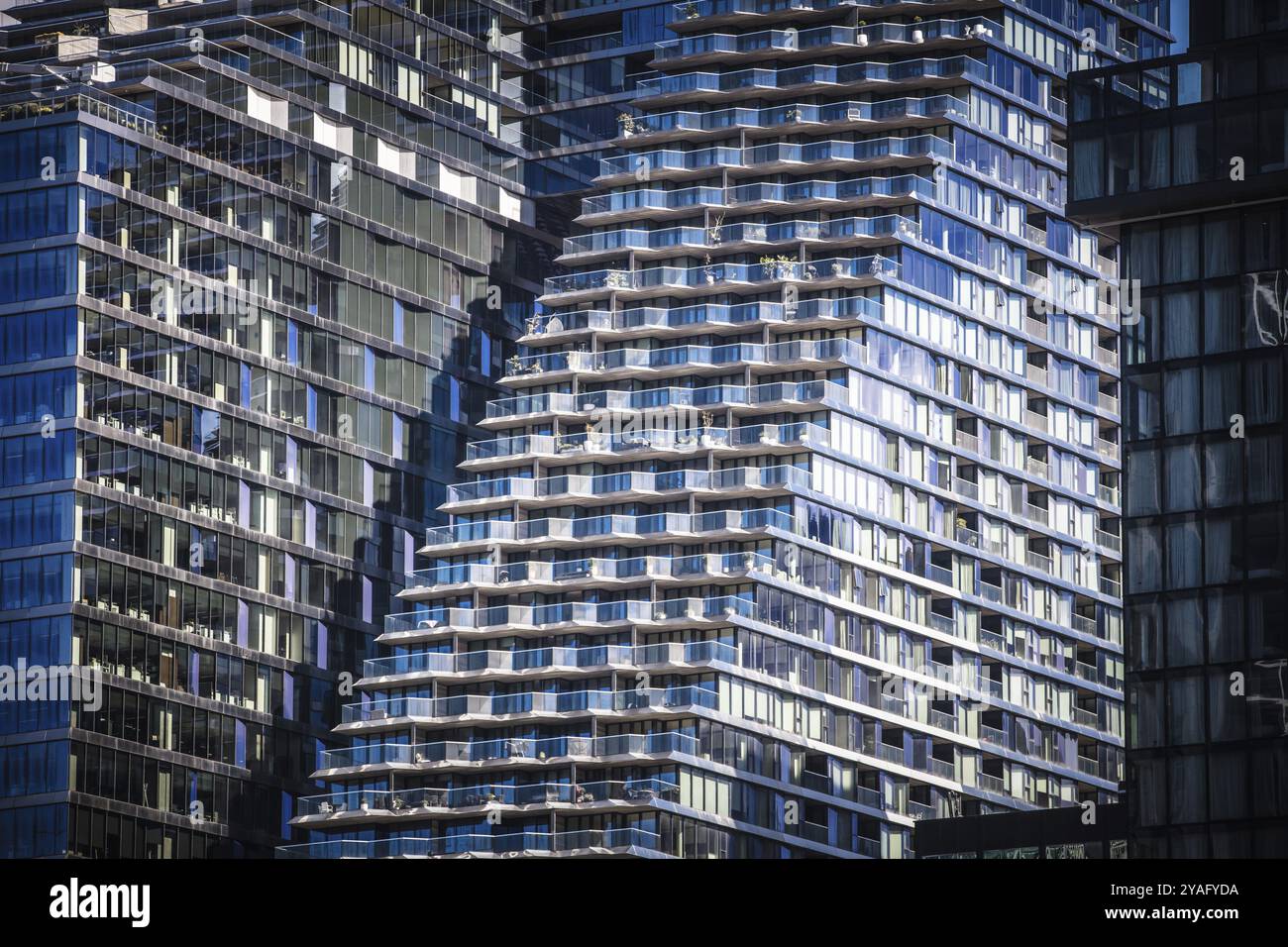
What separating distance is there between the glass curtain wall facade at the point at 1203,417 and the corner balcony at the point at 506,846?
63.7 meters

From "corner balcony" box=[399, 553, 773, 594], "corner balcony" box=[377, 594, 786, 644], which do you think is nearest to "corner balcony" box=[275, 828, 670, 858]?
"corner balcony" box=[377, 594, 786, 644]

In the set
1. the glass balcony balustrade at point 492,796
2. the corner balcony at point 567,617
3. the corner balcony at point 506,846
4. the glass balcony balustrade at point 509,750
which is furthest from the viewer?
the corner balcony at point 567,617

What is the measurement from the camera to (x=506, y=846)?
186m

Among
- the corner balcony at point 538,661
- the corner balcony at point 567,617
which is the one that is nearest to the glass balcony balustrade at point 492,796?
the corner balcony at point 538,661

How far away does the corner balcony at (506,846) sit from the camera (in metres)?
184

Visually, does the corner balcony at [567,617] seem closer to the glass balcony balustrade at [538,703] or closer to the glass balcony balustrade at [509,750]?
the glass balcony balustrade at [538,703]

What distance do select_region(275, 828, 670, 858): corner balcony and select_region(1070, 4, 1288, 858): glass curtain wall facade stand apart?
63.7 metres

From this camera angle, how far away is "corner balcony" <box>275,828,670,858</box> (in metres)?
184

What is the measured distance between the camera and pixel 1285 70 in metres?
124
